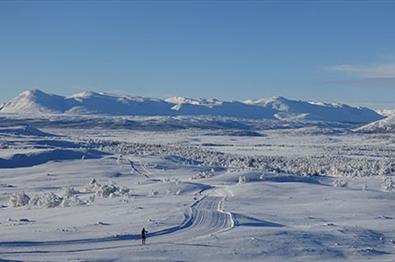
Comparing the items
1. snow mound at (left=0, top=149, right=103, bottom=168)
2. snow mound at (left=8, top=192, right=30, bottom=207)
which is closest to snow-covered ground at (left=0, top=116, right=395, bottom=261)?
snow mound at (left=8, top=192, right=30, bottom=207)

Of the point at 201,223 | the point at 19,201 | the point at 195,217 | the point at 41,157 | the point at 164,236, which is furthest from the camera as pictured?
the point at 41,157

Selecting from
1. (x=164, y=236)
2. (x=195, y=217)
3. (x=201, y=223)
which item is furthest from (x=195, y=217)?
(x=164, y=236)

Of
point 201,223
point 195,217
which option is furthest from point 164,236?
point 195,217

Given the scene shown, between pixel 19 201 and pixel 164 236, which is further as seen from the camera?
pixel 19 201

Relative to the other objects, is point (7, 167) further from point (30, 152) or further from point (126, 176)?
point (126, 176)

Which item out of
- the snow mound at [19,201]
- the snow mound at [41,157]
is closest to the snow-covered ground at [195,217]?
the snow mound at [19,201]

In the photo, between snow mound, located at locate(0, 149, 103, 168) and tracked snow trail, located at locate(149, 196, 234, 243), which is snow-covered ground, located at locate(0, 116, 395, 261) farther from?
snow mound, located at locate(0, 149, 103, 168)

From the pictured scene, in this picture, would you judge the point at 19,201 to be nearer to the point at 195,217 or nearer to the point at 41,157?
the point at 195,217

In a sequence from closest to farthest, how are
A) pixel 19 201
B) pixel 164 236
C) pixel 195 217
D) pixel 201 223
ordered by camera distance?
pixel 164 236 → pixel 201 223 → pixel 195 217 → pixel 19 201

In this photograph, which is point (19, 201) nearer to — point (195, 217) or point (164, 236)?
point (195, 217)

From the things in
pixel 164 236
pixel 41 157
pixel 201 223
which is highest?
pixel 41 157

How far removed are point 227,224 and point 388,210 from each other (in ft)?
52.6

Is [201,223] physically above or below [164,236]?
above

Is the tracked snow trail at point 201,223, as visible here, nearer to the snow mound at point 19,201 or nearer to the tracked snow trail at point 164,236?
the tracked snow trail at point 164,236
